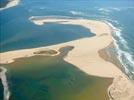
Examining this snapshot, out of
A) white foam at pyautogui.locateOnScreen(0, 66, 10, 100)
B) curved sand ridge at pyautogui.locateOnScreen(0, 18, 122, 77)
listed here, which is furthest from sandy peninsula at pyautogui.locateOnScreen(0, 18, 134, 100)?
white foam at pyautogui.locateOnScreen(0, 66, 10, 100)

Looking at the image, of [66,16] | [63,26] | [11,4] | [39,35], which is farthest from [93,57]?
[11,4]

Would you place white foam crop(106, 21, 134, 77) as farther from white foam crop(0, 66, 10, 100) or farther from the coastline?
the coastline

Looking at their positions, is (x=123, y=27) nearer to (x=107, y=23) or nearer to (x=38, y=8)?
(x=107, y=23)

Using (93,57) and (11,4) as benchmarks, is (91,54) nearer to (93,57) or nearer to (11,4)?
(93,57)

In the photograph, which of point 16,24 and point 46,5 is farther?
point 46,5

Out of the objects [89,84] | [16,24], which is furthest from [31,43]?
[89,84]

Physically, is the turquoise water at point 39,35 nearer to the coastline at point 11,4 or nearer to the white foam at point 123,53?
the white foam at point 123,53

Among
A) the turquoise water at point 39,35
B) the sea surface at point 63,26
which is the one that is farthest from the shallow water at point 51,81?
the turquoise water at point 39,35
